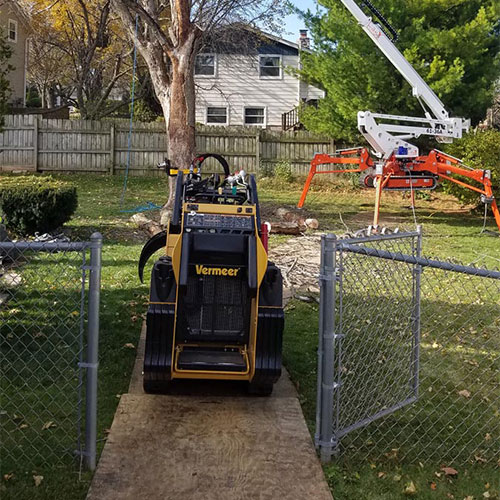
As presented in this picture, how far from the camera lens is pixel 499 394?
5.21 m

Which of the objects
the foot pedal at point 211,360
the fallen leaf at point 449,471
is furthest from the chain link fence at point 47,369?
the fallen leaf at point 449,471

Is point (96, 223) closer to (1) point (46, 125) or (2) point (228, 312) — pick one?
(2) point (228, 312)

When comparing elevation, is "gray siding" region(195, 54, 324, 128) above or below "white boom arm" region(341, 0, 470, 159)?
above

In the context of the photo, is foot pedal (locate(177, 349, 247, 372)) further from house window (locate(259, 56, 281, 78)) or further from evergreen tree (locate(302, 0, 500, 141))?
house window (locate(259, 56, 281, 78))

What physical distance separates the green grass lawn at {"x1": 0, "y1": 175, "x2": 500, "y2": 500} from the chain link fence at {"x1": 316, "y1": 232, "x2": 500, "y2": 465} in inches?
9.2

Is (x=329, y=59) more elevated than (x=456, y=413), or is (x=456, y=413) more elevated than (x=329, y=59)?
(x=329, y=59)

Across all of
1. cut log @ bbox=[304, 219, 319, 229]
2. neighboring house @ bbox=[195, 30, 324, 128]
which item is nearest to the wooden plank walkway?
cut log @ bbox=[304, 219, 319, 229]

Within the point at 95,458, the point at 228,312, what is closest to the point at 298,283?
the point at 228,312

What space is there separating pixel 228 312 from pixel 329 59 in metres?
15.2

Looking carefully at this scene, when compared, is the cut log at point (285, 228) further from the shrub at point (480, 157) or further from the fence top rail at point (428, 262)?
the fence top rail at point (428, 262)

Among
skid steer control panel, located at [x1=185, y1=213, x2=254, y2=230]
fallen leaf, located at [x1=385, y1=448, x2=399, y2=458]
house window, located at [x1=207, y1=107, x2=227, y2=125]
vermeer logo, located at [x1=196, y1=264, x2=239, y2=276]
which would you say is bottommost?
fallen leaf, located at [x1=385, y1=448, x2=399, y2=458]

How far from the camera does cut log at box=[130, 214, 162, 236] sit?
1195 centimetres

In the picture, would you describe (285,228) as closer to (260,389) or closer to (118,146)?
(260,389)

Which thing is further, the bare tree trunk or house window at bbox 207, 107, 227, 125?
house window at bbox 207, 107, 227, 125
